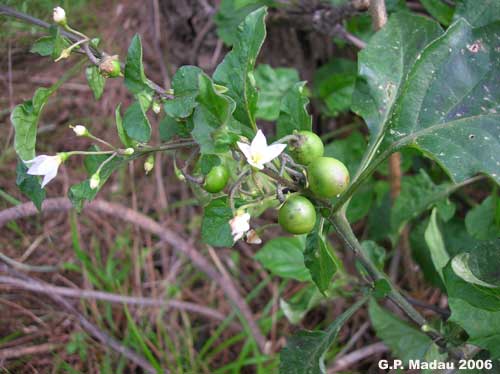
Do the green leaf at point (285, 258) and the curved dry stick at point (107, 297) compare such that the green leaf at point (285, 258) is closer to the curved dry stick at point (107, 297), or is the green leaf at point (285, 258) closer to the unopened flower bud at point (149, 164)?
the curved dry stick at point (107, 297)

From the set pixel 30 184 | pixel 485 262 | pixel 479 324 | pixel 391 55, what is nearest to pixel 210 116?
pixel 30 184

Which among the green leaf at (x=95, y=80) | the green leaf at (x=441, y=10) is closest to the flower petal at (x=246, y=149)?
the green leaf at (x=95, y=80)

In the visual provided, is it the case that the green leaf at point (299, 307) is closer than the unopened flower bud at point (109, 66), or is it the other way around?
the unopened flower bud at point (109, 66)

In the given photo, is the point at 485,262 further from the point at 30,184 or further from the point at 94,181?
the point at 30,184

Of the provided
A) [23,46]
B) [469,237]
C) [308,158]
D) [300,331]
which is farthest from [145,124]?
[469,237]

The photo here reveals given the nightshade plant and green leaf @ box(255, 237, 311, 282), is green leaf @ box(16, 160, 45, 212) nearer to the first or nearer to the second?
the nightshade plant

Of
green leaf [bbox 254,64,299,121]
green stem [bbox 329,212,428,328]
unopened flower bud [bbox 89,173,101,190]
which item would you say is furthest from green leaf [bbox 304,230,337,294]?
green leaf [bbox 254,64,299,121]

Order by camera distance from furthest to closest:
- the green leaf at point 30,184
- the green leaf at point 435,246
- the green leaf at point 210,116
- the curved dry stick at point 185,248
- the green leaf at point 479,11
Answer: the curved dry stick at point 185,248 < the green leaf at point 435,246 < the green leaf at point 479,11 < the green leaf at point 30,184 < the green leaf at point 210,116
